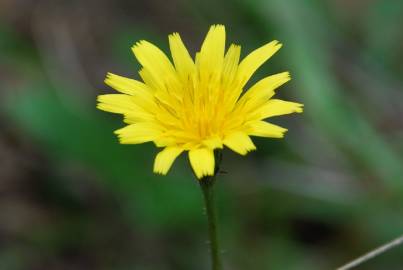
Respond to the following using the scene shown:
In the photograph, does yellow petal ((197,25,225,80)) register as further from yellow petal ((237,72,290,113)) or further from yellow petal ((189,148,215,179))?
yellow petal ((189,148,215,179))

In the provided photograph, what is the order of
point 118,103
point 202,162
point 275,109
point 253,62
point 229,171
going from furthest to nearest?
1. point 229,171
2. point 253,62
3. point 118,103
4. point 275,109
5. point 202,162

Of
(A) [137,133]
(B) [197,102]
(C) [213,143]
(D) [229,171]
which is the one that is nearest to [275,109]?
(C) [213,143]

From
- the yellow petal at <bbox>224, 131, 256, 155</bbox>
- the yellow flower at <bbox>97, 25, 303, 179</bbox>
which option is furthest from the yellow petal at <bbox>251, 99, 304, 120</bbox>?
the yellow petal at <bbox>224, 131, 256, 155</bbox>

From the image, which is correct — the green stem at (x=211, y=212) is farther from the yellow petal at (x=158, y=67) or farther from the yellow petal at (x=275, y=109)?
the yellow petal at (x=158, y=67)

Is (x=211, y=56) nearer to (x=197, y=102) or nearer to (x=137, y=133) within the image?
(x=197, y=102)

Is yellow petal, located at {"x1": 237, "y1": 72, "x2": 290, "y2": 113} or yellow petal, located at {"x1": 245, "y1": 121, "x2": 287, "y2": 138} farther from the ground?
yellow petal, located at {"x1": 237, "y1": 72, "x2": 290, "y2": 113}

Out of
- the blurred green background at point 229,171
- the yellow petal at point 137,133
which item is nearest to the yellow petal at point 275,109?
the yellow petal at point 137,133
